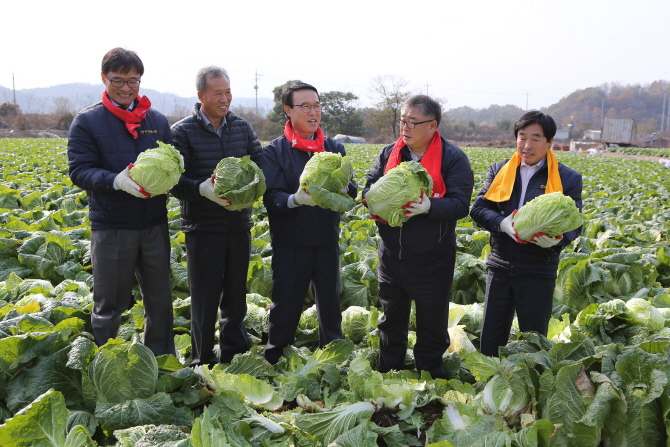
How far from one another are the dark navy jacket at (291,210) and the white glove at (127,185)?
93 centimetres

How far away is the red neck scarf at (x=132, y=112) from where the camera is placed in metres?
3.33

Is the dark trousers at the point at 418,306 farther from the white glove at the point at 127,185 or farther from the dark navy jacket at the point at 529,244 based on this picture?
the white glove at the point at 127,185

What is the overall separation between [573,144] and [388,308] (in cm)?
6271

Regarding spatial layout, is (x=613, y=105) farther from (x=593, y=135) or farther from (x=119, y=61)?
(x=119, y=61)

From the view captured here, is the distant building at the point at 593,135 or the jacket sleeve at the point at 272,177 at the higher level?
the distant building at the point at 593,135

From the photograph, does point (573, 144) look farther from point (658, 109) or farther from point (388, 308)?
point (658, 109)

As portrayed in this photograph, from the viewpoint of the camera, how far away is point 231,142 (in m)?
3.79

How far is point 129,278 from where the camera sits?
140 inches

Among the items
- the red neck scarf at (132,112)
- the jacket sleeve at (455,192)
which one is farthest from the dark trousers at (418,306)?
the red neck scarf at (132,112)

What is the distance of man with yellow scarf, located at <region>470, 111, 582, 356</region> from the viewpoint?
343 cm

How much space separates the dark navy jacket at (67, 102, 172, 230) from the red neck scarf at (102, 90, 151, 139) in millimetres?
56

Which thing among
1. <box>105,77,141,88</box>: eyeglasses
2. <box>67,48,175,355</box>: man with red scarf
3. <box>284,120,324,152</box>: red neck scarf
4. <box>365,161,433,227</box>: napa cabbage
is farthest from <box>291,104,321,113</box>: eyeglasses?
<box>105,77,141,88</box>: eyeglasses

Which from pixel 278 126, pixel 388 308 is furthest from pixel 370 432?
pixel 278 126

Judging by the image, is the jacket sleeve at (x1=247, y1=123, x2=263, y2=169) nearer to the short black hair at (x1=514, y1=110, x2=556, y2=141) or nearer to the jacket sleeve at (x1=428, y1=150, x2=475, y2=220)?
the jacket sleeve at (x1=428, y1=150, x2=475, y2=220)
